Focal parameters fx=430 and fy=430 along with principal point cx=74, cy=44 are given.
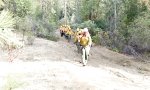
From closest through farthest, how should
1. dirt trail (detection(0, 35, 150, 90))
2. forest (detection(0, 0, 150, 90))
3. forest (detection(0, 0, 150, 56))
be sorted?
forest (detection(0, 0, 150, 90))
dirt trail (detection(0, 35, 150, 90))
forest (detection(0, 0, 150, 56))

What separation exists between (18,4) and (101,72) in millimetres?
23701

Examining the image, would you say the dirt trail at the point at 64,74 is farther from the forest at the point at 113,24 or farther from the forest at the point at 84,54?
the forest at the point at 113,24

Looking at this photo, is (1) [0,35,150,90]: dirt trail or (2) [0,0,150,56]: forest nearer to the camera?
(1) [0,35,150,90]: dirt trail

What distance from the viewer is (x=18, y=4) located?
131 feet

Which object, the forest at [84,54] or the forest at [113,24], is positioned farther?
the forest at [113,24]

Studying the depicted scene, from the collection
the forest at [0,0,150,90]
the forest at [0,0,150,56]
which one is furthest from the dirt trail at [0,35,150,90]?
the forest at [0,0,150,56]

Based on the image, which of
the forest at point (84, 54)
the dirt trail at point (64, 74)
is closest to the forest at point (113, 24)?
the forest at point (84, 54)

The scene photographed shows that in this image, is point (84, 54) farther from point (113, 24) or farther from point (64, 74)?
point (113, 24)

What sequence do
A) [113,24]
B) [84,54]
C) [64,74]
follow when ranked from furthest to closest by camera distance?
[113,24], [84,54], [64,74]

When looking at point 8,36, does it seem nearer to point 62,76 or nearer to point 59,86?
point 59,86

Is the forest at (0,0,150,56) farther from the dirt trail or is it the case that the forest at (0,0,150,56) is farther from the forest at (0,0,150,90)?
the dirt trail

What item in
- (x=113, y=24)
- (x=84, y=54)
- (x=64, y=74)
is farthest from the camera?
(x=113, y=24)

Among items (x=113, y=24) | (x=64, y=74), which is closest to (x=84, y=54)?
(x=64, y=74)

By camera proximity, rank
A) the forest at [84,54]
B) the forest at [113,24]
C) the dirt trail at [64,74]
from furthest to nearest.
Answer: the forest at [113,24], the dirt trail at [64,74], the forest at [84,54]
